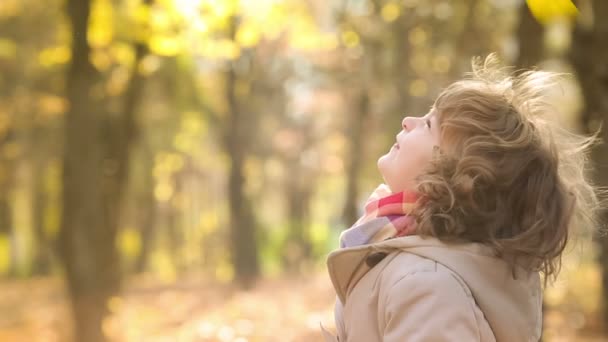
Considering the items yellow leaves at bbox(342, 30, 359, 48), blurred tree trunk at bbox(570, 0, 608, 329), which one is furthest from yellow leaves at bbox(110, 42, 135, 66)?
blurred tree trunk at bbox(570, 0, 608, 329)

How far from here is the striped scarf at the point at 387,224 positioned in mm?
1106

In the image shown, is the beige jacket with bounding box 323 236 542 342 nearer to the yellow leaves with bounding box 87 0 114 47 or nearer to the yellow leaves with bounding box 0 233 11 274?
the yellow leaves with bounding box 87 0 114 47

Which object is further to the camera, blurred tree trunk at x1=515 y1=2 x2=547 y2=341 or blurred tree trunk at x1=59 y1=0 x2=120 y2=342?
blurred tree trunk at x1=59 y1=0 x2=120 y2=342

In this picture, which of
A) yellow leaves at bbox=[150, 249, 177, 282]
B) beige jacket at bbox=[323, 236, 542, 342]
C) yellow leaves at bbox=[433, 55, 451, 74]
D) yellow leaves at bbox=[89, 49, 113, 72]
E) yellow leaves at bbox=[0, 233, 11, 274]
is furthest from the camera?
yellow leaves at bbox=[150, 249, 177, 282]

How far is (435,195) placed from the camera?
1.07 m

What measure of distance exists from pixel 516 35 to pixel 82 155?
7.27 ft

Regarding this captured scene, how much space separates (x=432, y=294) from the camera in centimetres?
98

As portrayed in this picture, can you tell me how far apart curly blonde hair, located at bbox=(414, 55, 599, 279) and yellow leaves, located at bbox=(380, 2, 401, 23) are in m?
6.04

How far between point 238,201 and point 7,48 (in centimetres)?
330

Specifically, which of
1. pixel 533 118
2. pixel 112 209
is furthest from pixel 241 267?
pixel 533 118

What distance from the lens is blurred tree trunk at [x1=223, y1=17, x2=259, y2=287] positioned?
9.92 m

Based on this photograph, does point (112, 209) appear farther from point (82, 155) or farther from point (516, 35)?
point (516, 35)

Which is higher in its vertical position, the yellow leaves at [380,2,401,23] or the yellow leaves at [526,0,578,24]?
the yellow leaves at [380,2,401,23]

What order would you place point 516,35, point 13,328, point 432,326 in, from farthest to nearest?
point 13,328 < point 516,35 < point 432,326
